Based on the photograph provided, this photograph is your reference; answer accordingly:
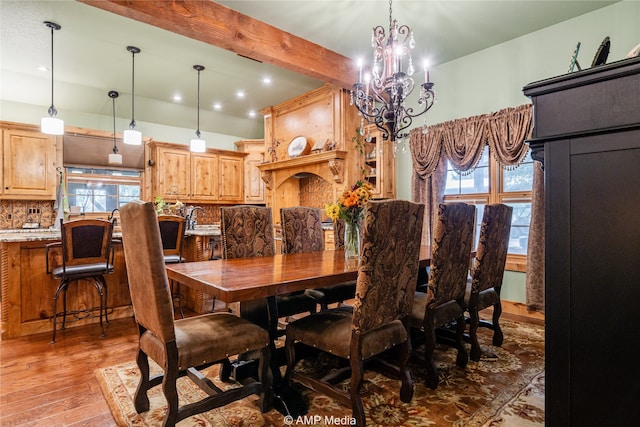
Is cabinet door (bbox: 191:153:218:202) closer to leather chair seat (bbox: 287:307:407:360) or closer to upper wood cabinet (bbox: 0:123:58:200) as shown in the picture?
upper wood cabinet (bbox: 0:123:58:200)

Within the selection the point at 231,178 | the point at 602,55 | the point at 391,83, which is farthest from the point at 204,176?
the point at 602,55

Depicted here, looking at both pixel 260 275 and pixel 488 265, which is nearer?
pixel 260 275

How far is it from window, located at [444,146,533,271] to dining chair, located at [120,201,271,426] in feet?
10.0

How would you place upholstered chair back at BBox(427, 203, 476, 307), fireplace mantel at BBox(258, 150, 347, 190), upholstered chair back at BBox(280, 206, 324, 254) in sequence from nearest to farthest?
upholstered chair back at BBox(427, 203, 476, 307), upholstered chair back at BBox(280, 206, 324, 254), fireplace mantel at BBox(258, 150, 347, 190)

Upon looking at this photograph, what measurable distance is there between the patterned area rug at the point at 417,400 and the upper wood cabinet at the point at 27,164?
4.56 metres

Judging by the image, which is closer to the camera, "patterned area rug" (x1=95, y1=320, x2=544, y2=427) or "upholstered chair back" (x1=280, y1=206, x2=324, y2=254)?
"patterned area rug" (x1=95, y1=320, x2=544, y2=427)

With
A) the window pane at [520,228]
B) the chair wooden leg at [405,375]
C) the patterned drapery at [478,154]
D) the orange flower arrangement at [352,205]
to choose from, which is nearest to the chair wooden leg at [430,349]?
the chair wooden leg at [405,375]

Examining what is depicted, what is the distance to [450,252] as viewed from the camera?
2166mm

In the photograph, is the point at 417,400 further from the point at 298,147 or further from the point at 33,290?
the point at 298,147

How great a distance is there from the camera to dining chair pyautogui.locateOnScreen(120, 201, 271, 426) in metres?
1.52

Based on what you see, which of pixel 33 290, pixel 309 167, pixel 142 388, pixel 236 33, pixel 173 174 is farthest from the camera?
pixel 173 174

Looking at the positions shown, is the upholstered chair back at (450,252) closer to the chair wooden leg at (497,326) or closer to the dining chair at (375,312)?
the dining chair at (375,312)

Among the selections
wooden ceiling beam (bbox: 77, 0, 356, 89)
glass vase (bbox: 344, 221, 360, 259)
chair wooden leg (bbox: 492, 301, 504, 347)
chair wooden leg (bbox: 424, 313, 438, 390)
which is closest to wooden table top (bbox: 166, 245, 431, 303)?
glass vase (bbox: 344, 221, 360, 259)

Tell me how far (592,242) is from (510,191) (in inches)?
142
